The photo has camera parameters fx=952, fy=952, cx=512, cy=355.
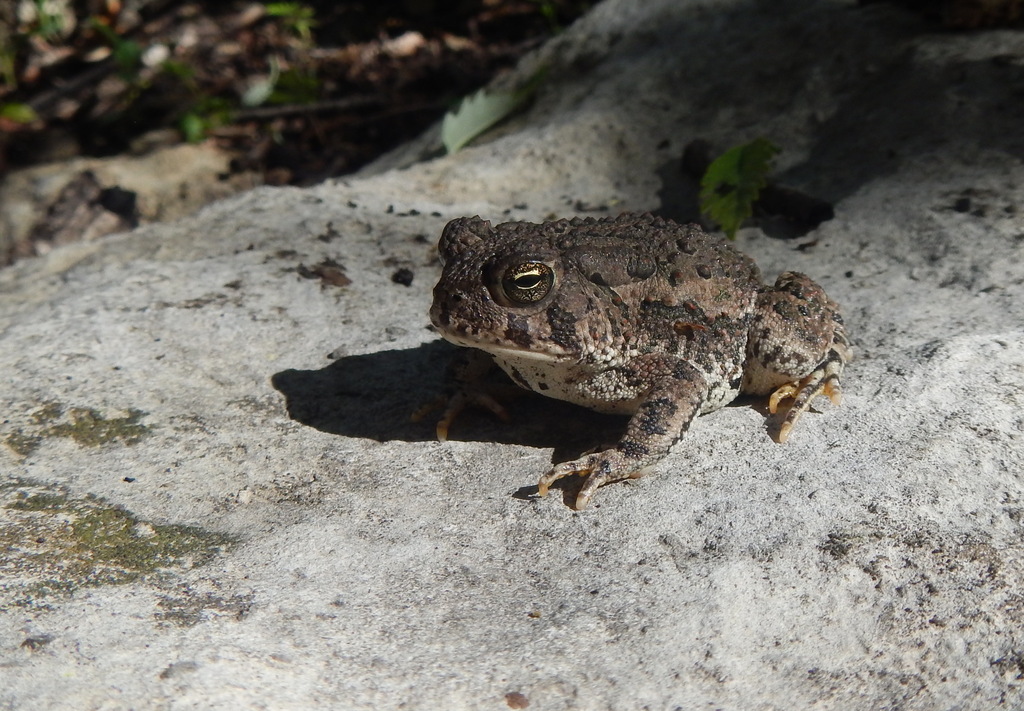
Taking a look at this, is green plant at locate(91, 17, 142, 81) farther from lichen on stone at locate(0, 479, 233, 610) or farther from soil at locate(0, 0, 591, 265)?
lichen on stone at locate(0, 479, 233, 610)

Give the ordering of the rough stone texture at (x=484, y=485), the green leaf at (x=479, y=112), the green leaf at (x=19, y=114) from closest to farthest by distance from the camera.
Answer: the rough stone texture at (x=484, y=485)
the green leaf at (x=479, y=112)
the green leaf at (x=19, y=114)

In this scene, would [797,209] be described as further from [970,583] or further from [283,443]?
[283,443]

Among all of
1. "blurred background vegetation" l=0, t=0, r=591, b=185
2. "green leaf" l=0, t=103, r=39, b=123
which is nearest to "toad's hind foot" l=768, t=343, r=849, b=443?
"blurred background vegetation" l=0, t=0, r=591, b=185

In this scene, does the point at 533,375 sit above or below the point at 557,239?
below

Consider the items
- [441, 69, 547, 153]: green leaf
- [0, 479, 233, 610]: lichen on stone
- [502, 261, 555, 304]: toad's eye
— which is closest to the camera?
[0, 479, 233, 610]: lichen on stone

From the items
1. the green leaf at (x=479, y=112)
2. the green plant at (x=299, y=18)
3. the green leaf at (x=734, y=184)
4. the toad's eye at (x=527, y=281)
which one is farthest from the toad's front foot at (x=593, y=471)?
the green plant at (x=299, y=18)

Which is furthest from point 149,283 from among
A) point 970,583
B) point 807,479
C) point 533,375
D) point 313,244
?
point 970,583

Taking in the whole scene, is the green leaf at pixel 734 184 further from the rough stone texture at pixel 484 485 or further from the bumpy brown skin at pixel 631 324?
the bumpy brown skin at pixel 631 324

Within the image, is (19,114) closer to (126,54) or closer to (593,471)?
(126,54)
